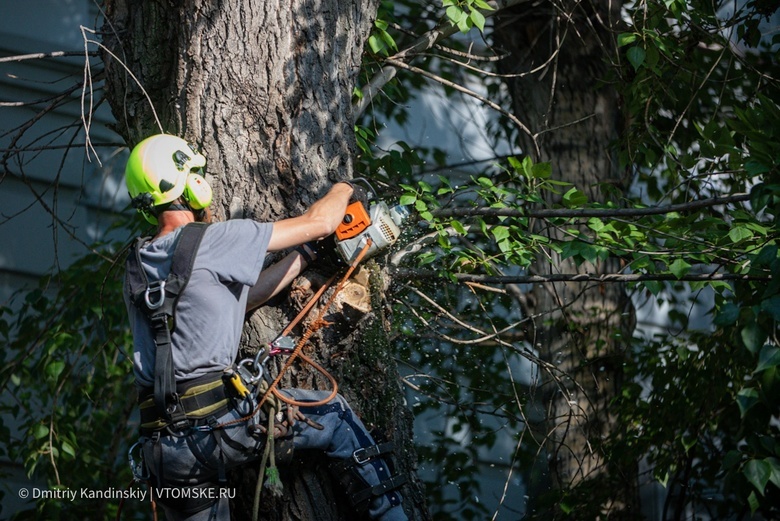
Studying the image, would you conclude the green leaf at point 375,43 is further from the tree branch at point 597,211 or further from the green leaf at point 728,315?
the green leaf at point 728,315

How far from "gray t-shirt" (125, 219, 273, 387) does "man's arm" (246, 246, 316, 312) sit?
0.45 feet

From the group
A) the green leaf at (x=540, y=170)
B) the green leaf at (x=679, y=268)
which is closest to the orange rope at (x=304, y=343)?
the green leaf at (x=540, y=170)

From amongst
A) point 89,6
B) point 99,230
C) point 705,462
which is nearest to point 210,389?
point 705,462

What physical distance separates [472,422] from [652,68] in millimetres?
2304

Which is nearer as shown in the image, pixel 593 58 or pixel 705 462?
pixel 705 462

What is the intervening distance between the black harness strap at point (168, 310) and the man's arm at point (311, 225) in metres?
0.25

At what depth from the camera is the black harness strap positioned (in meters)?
3.15

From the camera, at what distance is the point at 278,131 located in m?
3.51

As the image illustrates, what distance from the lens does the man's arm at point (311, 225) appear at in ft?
10.6

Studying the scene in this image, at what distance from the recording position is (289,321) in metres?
3.48

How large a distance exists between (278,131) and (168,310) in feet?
2.63

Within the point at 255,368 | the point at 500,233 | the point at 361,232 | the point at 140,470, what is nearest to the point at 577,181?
the point at 500,233

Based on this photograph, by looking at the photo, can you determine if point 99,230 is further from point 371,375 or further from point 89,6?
point 371,375

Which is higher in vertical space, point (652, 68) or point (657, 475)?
point (652, 68)
